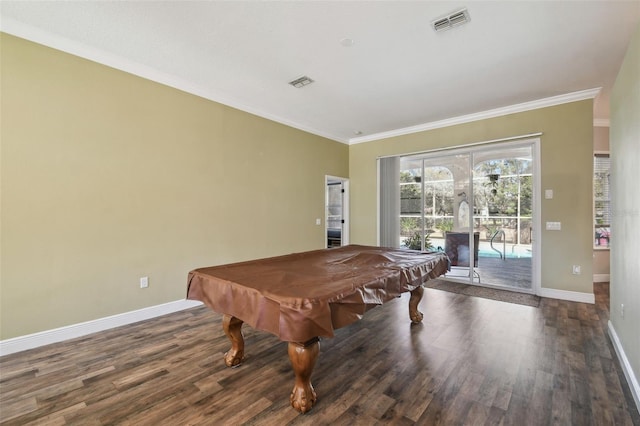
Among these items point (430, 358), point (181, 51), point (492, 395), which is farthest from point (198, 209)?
point (492, 395)

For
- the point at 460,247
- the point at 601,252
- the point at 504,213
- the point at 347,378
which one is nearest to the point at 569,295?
the point at 504,213

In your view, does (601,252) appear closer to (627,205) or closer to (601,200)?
(601,200)

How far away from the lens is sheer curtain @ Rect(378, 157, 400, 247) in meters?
5.70

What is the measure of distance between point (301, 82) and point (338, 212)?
11.1 ft

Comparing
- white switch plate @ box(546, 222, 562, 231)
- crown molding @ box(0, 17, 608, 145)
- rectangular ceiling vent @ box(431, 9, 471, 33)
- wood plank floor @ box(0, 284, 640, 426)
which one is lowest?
wood plank floor @ box(0, 284, 640, 426)

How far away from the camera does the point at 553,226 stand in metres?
3.96

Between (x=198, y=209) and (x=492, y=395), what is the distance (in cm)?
355

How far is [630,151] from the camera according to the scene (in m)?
2.11

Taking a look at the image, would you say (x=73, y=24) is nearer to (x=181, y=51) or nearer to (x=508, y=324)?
(x=181, y=51)

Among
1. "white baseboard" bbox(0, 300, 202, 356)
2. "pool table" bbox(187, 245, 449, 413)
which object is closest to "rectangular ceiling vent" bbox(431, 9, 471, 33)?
"pool table" bbox(187, 245, 449, 413)

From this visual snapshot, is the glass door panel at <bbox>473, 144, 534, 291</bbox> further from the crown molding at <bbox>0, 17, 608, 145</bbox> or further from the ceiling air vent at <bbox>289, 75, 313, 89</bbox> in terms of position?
the ceiling air vent at <bbox>289, 75, 313, 89</bbox>

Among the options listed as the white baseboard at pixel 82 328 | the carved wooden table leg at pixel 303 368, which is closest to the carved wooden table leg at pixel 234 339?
the carved wooden table leg at pixel 303 368

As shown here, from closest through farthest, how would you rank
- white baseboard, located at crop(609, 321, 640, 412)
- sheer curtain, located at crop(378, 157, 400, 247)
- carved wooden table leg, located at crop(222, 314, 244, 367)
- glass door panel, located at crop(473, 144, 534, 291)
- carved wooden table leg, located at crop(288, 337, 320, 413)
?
carved wooden table leg, located at crop(288, 337, 320, 413), white baseboard, located at crop(609, 321, 640, 412), carved wooden table leg, located at crop(222, 314, 244, 367), glass door panel, located at crop(473, 144, 534, 291), sheer curtain, located at crop(378, 157, 400, 247)

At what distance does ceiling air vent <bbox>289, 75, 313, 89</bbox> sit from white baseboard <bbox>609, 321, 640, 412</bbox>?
3.88m
